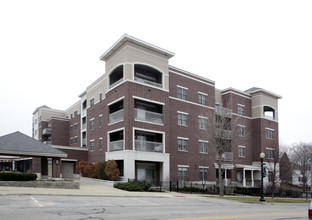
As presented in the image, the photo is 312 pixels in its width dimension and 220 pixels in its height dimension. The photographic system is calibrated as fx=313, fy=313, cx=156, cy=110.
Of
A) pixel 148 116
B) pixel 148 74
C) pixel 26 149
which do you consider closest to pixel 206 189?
pixel 148 116

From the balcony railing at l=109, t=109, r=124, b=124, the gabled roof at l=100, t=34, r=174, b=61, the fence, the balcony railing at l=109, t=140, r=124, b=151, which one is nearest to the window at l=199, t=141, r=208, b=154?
the fence

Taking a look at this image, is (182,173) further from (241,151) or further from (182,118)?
(241,151)

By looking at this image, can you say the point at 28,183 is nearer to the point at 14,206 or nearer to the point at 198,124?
the point at 14,206

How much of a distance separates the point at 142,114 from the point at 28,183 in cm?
1437

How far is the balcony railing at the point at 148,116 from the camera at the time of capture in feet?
110

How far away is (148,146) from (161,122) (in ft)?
10.4

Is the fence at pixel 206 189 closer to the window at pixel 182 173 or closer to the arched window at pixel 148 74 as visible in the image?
the window at pixel 182 173

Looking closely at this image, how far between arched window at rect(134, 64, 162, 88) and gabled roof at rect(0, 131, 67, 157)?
12.8 metres

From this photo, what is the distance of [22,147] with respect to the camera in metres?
27.9

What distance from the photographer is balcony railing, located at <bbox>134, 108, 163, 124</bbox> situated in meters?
33.6

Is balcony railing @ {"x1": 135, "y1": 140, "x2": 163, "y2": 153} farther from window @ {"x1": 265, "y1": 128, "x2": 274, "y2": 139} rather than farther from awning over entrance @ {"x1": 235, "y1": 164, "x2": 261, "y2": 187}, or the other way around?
window @ {"x1": 265, "y1": 128, "x2": 274, "y2": 139}

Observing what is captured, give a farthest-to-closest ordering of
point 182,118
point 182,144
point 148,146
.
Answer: point 182,118
point 182,144
point 148,146

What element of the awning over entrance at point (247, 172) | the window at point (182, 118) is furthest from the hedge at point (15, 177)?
the awning over entrance at point (247, 172)

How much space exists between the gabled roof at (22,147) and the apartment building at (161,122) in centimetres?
759
